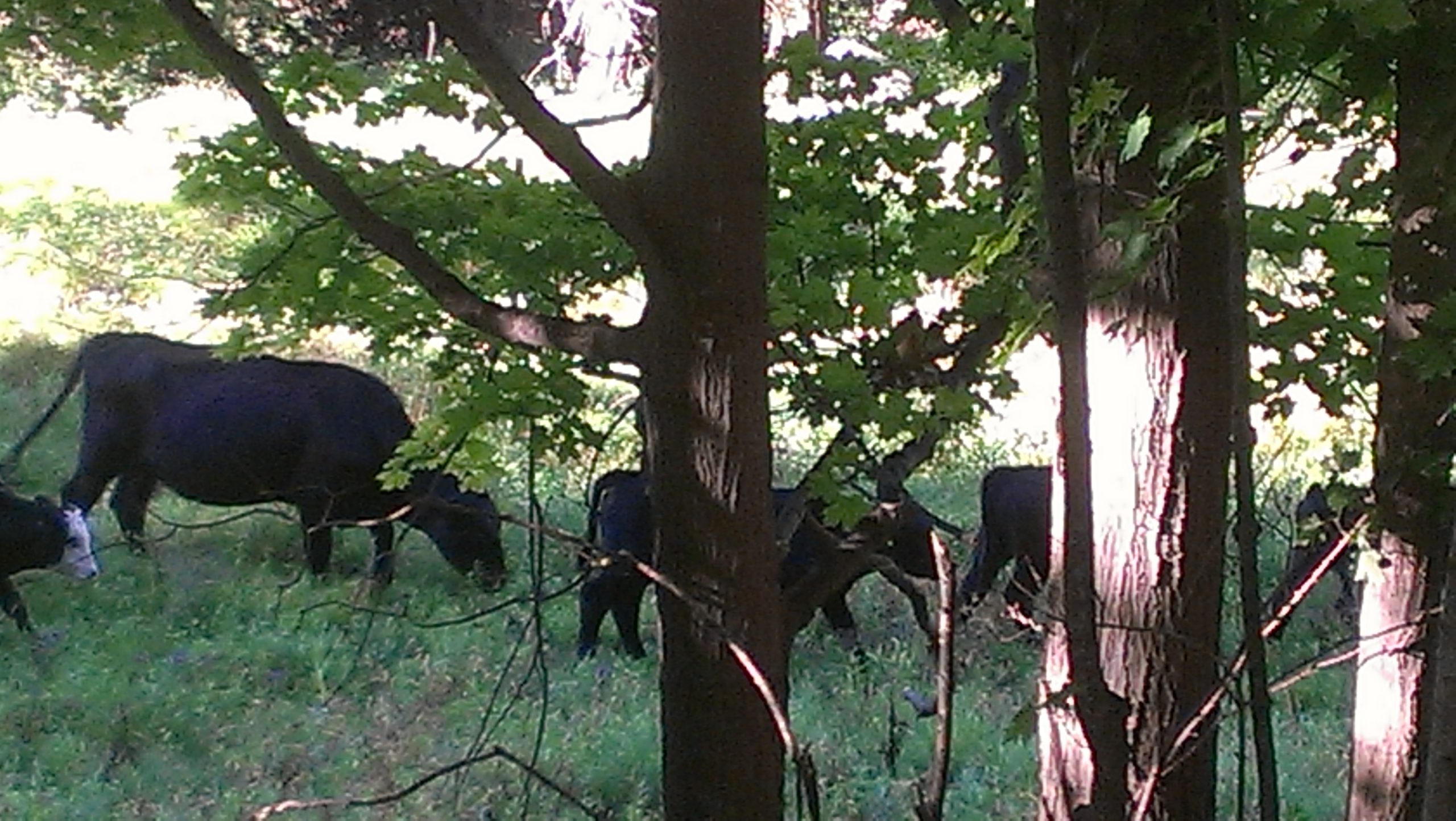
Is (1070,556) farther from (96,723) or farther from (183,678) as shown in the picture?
(183,678)

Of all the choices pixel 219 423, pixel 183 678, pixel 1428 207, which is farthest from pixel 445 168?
pixel 219 423

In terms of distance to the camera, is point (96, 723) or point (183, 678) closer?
point (96, 723)

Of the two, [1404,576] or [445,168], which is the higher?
[445,168]

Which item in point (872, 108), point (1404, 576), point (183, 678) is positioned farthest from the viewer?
point (183, 678)

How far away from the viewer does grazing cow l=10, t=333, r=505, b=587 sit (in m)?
11.1

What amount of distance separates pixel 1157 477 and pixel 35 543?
789 centimetres

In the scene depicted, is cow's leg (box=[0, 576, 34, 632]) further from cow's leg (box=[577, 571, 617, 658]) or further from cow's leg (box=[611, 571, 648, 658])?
cow's leg (box=[611, 571, 648, 658])

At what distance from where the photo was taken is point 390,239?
3.09 metres

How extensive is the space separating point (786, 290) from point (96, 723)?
455 cm

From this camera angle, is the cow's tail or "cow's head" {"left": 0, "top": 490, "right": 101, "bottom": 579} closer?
"cow's head" {"left": 0, "top": 490, "right": 101, "bottom": 579}

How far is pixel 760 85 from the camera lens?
3.04 metres

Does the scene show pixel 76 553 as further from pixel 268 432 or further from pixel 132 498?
pixel 268 432

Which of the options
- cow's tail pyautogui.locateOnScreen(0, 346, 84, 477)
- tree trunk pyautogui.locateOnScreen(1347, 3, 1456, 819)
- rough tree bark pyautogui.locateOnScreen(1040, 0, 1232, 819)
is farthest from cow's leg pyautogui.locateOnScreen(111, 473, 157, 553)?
tree trunk pyautogui.locateOnScreen(1347, 3, 1456, 819)

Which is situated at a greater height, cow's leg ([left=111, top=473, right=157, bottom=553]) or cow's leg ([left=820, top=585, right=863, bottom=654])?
cow's leg ([left=111, top=473, right=157, bottom=553])
